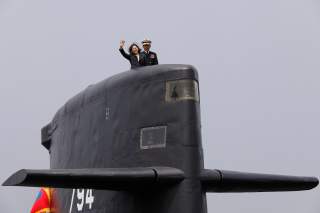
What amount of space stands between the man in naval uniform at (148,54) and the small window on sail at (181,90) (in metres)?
1.32

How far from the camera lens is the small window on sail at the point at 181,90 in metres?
8.48

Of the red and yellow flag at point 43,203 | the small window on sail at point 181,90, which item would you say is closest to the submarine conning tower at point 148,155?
the small window on sail at point 181,90

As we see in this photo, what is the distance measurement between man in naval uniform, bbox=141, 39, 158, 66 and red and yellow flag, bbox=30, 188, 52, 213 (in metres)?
3.83

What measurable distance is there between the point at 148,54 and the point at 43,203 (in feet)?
13.2

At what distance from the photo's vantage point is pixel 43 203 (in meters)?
12.3

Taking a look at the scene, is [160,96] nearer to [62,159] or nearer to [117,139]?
[117,139]

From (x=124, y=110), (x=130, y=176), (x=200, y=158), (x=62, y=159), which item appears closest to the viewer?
(x=130, y=176)

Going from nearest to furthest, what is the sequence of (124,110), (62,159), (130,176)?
1. (130,176)
2. (124,110)
3. (62,159)

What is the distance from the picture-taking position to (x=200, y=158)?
8.41 meters

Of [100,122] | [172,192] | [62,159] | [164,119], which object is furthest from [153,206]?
[62,159]

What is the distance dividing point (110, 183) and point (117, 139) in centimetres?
133

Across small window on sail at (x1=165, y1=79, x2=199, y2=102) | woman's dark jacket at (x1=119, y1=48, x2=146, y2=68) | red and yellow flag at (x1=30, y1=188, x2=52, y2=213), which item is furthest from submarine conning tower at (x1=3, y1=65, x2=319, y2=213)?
red and yellow flag at (x1=30, y1=188, x2=52, y2=213)

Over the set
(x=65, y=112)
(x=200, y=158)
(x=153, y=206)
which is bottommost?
(x=153, y=206)

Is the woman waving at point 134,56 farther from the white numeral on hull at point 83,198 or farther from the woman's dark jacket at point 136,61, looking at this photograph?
the white numeral on hull at point 83,198
